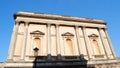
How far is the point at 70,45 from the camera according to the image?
18.7 meters

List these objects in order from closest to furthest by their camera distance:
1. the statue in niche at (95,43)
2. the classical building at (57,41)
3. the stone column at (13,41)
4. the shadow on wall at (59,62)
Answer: the stone column at (13,41) → the shadow on wall at (59,62) → the classical building at (57,41) → the statue in niche at (95,43)

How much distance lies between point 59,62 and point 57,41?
266 cm

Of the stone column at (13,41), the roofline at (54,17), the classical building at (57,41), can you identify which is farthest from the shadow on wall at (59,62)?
the roofline at (54,17)

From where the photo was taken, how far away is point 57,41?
17.9 meters

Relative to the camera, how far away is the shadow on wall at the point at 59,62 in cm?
1580

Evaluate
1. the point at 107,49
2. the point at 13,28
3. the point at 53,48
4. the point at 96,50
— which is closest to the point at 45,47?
the point at 53,48

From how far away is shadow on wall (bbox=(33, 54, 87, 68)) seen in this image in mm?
15805

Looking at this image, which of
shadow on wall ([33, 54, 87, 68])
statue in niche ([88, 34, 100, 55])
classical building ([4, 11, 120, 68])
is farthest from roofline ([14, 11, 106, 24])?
shadow on wall ([33, 54, 87, 68])

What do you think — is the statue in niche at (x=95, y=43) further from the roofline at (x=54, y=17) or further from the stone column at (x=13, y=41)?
the stone column at (x=13, y=41)

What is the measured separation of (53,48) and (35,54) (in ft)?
7.41

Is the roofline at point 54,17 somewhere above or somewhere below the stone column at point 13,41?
above

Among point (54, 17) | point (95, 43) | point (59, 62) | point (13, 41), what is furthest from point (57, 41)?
point (95, 43)

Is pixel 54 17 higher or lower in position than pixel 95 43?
higher

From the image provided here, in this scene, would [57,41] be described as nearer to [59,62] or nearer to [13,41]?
[59,62]
